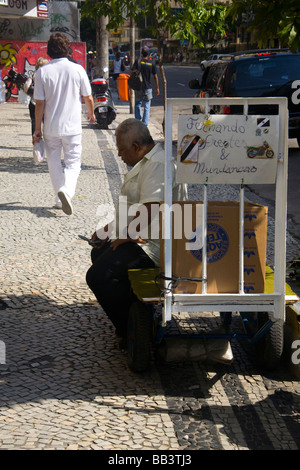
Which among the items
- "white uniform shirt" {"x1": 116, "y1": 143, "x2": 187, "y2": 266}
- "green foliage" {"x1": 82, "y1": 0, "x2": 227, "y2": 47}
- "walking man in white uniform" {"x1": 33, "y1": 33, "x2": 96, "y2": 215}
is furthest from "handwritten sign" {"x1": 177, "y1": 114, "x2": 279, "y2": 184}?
"green foliage" {"x1": 82, "y1": 0, "x2": 227, "y2": 47}

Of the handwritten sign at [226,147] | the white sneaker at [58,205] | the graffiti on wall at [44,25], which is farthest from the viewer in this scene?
the graffiti on wall at [44,25]

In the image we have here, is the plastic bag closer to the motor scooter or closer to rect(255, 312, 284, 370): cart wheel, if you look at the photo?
rect(255, 312, 284, 370): cart wheel

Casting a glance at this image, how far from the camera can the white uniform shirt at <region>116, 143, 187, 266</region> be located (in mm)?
4453

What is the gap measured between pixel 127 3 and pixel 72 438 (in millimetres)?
8528

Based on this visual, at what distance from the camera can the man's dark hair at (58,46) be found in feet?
26.7

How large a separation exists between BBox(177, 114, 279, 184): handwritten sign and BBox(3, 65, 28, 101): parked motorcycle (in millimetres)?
22624

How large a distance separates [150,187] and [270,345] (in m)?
1.14

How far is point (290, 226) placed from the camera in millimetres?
8281

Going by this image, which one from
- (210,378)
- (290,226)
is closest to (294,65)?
→ (290,226)

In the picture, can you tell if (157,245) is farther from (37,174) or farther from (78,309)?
(37,174)

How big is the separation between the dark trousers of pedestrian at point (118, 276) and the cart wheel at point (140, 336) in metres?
0.24

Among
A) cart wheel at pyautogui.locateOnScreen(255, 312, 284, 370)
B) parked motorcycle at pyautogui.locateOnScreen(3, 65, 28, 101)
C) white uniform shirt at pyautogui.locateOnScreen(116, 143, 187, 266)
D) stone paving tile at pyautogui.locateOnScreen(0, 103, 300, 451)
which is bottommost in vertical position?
parked motorcycle at pyautogui.locateOnScreen(3, 65, 28, 101)

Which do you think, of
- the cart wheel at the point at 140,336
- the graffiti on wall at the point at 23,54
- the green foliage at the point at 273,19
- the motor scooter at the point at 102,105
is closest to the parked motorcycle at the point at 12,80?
the graffiti on wall at the point at 23,54

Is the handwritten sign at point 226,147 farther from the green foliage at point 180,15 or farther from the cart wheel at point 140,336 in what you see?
the green foliage at point 180,15
